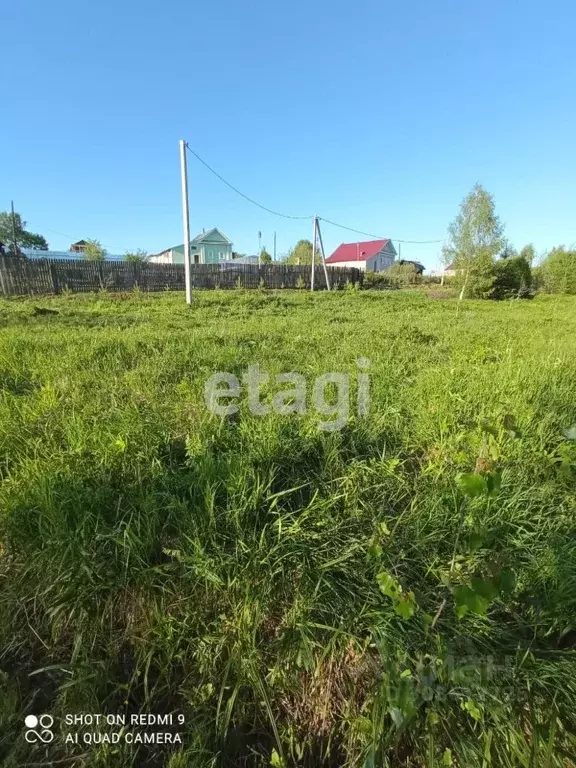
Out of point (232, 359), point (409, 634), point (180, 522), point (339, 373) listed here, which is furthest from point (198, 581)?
point (232, 359)

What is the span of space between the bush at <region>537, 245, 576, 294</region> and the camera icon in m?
26.5

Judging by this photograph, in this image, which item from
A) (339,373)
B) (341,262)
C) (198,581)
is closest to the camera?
(198,581)

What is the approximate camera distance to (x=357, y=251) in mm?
49594

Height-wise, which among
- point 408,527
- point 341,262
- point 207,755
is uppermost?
point 341,262

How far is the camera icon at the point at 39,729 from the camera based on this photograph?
103 centimetres

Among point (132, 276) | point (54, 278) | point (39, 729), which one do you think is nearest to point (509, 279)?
point (132, 276)

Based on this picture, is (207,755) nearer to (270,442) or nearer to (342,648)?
(342,648)

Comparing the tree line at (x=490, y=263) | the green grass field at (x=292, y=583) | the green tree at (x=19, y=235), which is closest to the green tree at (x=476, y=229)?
the tree line at (x=490, y=263)

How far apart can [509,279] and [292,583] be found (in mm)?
21081

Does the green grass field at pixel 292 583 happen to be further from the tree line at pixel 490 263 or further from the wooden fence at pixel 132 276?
the tree line at pixel 490 263

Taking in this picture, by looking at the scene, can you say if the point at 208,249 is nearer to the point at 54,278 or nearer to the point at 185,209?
the point at 54,278

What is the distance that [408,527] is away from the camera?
5.23 ft

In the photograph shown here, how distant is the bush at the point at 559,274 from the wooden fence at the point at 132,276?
36.7 ft

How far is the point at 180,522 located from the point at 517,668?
1224 millimetres
